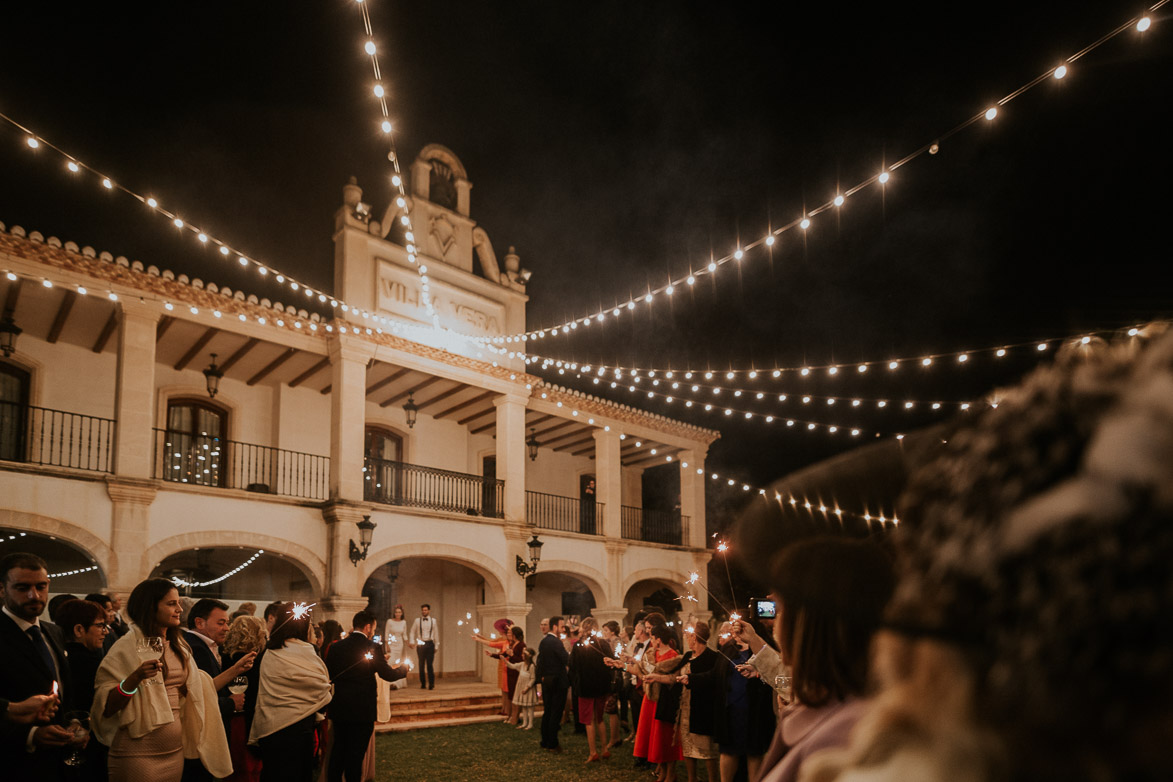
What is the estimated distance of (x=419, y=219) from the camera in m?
14.0

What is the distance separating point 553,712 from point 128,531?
620 cm

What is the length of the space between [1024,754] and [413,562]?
16672mm

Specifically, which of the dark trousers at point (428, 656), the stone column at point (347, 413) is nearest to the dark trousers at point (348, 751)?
the stone column at point (347, 413)

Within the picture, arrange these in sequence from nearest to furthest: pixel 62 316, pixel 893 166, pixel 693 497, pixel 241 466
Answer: pixel 893 166, pixel 62 316, pixel 241 466, pixel 693 497

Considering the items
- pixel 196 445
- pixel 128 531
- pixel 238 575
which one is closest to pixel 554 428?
pixel 238 575

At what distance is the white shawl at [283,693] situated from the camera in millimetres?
4852

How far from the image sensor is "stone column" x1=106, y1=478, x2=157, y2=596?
31.7ft

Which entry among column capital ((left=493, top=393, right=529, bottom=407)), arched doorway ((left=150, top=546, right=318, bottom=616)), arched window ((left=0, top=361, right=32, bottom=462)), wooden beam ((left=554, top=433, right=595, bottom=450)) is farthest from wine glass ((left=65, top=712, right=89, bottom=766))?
wooden beam ((left=554, top=433, right=595, bottom=450))

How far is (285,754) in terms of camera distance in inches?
191

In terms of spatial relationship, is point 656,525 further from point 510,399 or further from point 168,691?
point 168,691

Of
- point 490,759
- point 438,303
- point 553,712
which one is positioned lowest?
point 490,759

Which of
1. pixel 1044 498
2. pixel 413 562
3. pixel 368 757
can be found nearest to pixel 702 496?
pixel 413 562

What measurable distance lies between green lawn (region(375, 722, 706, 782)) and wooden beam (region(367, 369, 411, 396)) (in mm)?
6285

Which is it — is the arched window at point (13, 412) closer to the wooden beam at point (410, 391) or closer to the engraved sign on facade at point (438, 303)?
the engraved sign on facade at point (438, 303)
